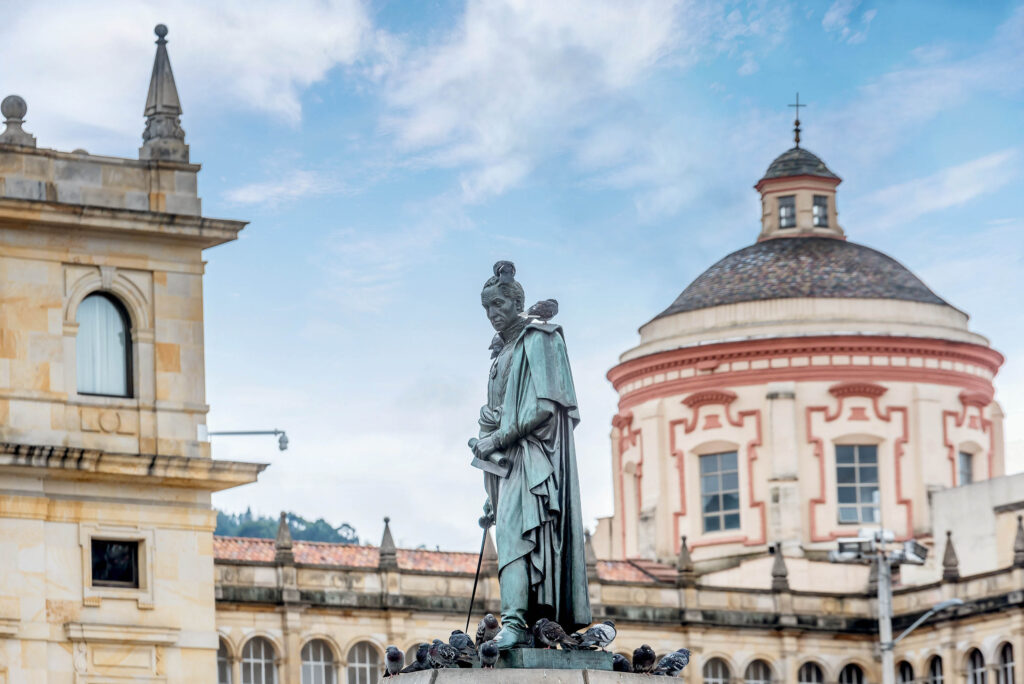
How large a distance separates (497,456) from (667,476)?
5532 cm

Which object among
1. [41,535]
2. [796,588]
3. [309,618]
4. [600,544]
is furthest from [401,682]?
[600,544]

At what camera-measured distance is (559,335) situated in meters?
13.7

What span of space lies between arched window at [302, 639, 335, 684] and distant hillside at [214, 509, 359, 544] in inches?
1641

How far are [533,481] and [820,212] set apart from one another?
193 ft

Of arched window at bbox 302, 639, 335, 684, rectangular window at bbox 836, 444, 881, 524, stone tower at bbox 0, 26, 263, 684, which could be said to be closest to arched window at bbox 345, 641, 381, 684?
arched window at bbox 302, 639, 335, 684

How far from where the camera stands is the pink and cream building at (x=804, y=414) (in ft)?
218

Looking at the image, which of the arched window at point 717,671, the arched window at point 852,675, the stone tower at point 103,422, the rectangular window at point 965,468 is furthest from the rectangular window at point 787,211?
the stone tower at point 103,422

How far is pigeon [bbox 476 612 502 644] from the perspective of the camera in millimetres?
13393

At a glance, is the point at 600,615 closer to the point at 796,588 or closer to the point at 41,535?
the point at 796,588

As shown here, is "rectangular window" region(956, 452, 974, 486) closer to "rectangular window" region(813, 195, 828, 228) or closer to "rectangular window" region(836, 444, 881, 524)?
"rectangular window" region(836, 444, 881, 524)

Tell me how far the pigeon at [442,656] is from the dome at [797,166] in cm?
5898

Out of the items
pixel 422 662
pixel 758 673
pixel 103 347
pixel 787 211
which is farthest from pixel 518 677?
pixel 787 211

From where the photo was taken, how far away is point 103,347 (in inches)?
1569

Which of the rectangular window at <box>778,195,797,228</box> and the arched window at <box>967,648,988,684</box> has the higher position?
the rectangular window at <box>778,195,797,228</box>
